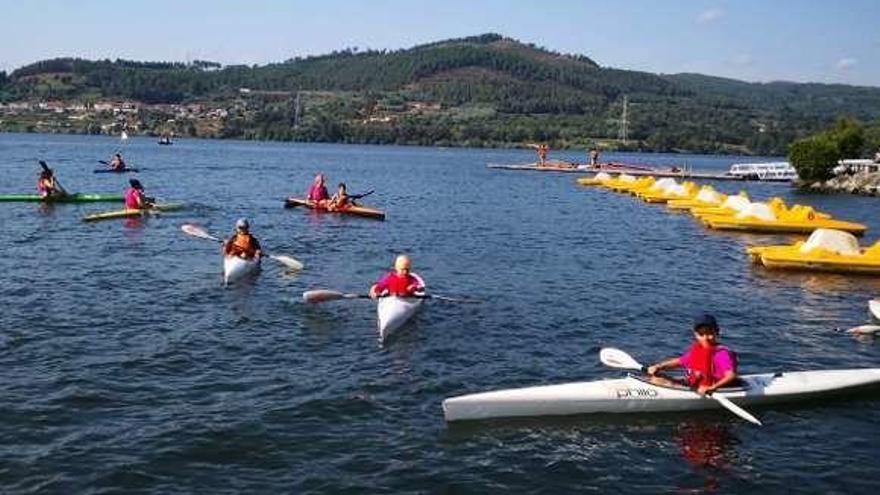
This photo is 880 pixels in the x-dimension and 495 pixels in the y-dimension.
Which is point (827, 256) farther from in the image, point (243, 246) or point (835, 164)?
point (835, 164)

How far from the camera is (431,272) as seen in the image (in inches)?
1220

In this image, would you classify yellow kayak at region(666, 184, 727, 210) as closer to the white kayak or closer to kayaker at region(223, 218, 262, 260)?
kayaker at region(223, 218, 262, 260)

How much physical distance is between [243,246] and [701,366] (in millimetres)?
15713

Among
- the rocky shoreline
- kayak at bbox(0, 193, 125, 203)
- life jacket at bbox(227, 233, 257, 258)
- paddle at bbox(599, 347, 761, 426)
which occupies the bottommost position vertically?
kayak at bbox(0, 193, 125, 203)

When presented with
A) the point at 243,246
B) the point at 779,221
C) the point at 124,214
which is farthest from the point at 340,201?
the point at 779,221

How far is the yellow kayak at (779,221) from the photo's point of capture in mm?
44562

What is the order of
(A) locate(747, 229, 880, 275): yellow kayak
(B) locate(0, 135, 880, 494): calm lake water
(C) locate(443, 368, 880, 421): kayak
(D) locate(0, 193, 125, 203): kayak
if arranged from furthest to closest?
1. (D) locate(0, 193, 125, 203): kayak
2. (A) locate(747, 229, 880, 275): yellow kayak
3. (C) locate(443, 368, 880, 421): kayak
4. (B) locate(0, 135, 880, 494): calm lake water

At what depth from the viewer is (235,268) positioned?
26516mm

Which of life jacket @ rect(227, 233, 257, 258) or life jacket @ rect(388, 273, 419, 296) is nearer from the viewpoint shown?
life jacket @ rect(388, 273, 419, 296)

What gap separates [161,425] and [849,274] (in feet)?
85.9

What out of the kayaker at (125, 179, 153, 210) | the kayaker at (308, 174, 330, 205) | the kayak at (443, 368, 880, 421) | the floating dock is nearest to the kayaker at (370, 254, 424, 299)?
the kayak at (443, 368, 880, 421)

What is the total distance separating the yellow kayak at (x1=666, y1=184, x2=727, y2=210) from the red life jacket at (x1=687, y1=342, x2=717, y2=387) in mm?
42598

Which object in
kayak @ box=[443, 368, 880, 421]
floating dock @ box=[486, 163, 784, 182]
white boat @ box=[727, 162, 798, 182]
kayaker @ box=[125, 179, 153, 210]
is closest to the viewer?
kayak @ box=[443, 368, 880, 421]

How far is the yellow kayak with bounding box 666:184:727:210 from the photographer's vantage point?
57178 mm
